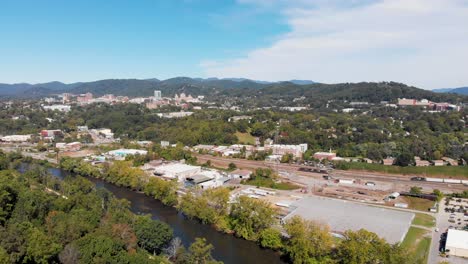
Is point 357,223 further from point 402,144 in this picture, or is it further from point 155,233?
point 402,144

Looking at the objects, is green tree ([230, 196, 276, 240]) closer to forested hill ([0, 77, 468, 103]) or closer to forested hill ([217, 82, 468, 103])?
forested hill ([217, 82, 468, 103])

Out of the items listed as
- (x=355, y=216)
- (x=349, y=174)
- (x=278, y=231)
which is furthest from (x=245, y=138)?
(x=278, y=231)

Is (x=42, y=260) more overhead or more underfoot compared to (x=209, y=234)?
more overhead

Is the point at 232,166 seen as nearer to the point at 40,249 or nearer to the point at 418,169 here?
the point at 418,169

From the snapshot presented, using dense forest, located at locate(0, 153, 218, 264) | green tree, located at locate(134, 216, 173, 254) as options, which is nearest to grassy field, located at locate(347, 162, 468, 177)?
dense forest, located at locate(0, 153, 218, 264)

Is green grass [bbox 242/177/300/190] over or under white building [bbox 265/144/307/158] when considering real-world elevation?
under

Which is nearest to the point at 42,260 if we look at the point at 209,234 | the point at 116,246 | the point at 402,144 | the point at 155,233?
the point at 116,246
